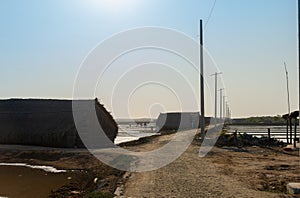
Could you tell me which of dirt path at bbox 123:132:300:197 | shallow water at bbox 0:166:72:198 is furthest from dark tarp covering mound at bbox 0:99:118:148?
dirt path at bbox 123:132:300:197

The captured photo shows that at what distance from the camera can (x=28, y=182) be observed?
1512cm

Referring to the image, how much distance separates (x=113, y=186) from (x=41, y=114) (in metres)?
18.8

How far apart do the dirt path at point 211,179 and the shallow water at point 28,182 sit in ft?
10.1

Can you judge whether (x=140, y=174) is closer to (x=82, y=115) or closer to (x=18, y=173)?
(x=18, y=173)

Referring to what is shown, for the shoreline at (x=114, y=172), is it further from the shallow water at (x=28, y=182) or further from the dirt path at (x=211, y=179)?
the shallow water at (x=28, y=182)

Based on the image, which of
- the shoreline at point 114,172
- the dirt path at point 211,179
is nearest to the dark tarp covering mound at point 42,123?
the shoreline at point 114,172

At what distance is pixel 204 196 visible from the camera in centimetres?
967

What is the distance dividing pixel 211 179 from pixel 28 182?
726 centimetres

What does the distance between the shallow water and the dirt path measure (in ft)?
10.1

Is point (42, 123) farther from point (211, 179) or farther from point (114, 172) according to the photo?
point (211, 179)

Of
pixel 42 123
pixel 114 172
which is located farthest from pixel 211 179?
pixel 42 123

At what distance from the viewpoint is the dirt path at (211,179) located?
10148 mm

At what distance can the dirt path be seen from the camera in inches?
400

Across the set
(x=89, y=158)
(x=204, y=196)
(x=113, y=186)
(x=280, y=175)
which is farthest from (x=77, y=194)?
(x=89, y=158)
